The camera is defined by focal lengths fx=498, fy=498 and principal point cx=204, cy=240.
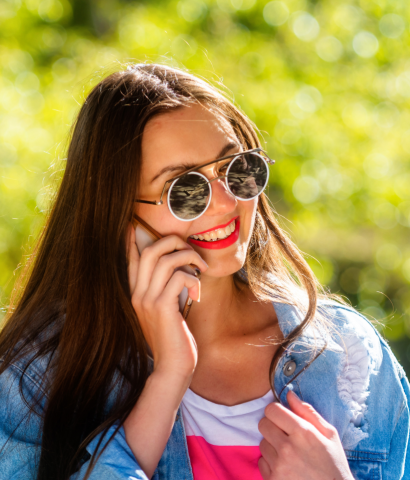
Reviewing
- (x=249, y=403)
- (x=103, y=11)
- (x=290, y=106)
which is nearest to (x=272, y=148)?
(x=290, y=106)

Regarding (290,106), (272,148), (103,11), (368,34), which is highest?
(103,11)

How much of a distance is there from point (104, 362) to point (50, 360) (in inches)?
8.0

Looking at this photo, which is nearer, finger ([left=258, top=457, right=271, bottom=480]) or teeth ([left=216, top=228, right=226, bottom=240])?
finger ([left=258, top=457, right=271, bottom=480])

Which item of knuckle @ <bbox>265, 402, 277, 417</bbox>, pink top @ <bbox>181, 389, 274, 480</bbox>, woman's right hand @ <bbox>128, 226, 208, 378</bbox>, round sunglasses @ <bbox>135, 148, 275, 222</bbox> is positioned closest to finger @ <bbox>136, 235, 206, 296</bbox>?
woman's right hand @ <bbox>128, 226, 208, 378</bbox>

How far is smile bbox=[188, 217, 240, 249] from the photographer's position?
1981mm

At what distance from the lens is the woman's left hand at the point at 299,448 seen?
1703 mm

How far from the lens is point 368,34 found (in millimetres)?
5109

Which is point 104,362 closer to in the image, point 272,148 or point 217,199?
point 217,199

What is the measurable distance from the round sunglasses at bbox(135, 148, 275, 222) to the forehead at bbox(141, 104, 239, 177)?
0.06 metres

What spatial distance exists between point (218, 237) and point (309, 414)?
767 mm

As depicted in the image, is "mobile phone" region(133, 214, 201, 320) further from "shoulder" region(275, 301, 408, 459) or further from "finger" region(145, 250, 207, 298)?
"shoulder" region(275, 301, 408, 459)

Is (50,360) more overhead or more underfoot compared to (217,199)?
more underfoot

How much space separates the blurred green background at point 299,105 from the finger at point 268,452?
228 cm

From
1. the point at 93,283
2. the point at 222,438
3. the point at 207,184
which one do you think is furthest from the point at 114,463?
the point at 207,184
